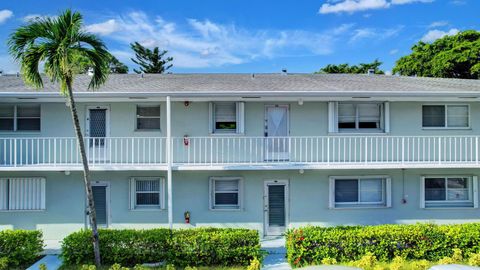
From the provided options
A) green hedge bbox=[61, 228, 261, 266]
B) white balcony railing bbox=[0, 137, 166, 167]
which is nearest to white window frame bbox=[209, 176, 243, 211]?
white balcony railing bbox=[0, 137, 166, 167]

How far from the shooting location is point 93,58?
412 inches

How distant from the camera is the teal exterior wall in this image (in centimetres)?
1420

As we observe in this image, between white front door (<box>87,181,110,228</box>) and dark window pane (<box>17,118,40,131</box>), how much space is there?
128 inches

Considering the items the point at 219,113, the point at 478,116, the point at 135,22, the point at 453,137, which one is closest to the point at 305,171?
the point at 219,113

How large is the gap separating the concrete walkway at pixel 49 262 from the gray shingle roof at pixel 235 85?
227 inches

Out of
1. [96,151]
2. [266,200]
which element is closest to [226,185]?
[266,200]

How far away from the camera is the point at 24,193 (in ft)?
46.6

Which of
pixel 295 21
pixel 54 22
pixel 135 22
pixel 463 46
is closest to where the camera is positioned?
pixel 54 22

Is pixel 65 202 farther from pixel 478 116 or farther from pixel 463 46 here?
pixel 463 46

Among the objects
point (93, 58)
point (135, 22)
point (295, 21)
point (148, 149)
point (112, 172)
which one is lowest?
point (112, 172)

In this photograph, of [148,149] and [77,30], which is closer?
[77,30]

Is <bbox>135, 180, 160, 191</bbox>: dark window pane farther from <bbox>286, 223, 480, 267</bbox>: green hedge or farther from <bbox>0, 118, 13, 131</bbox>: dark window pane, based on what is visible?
<bbox>286, 223, 480, 267</bbox>: green hedge

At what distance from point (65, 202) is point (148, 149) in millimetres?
3724

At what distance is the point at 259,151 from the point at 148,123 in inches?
174
